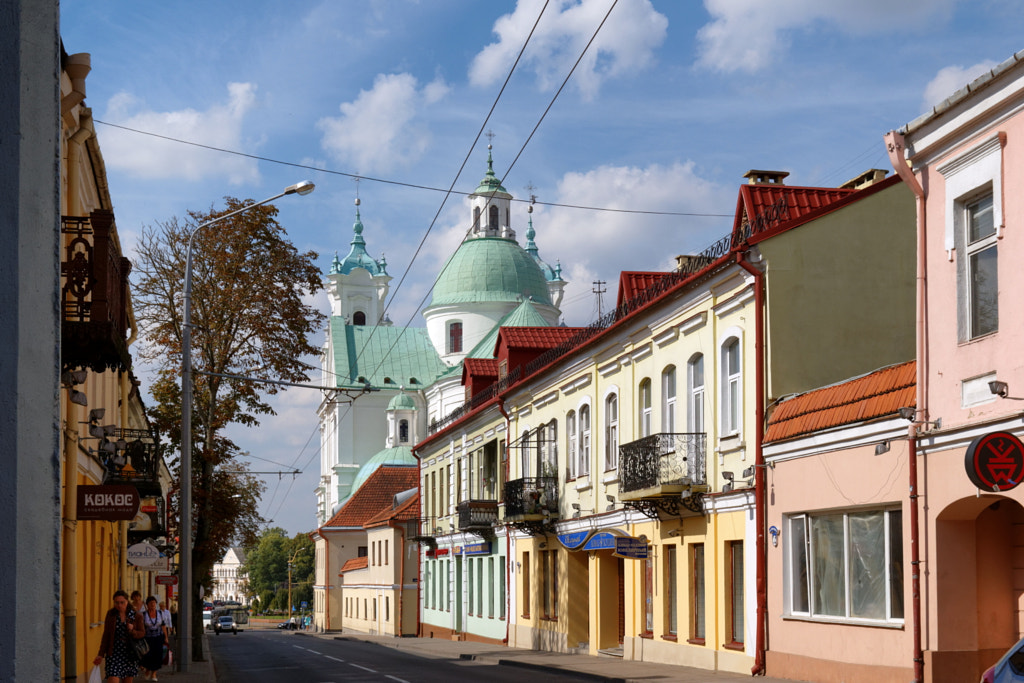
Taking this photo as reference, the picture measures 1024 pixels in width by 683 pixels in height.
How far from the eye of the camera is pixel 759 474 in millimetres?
19750

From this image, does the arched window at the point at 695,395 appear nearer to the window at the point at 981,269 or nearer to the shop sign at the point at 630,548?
the shop sign at the point at 630,548

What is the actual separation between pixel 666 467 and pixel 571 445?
854 cm

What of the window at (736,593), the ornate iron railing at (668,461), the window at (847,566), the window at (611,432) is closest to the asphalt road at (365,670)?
the window at (736,593)

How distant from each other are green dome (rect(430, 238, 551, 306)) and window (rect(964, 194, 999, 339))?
2860 inches

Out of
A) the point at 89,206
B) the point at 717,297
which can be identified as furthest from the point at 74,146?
the point at 717,297

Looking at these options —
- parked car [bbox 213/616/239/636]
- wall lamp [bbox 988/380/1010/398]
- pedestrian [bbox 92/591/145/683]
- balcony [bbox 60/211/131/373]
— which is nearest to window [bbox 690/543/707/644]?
wall lamp [bbox 988/380/1010/398]

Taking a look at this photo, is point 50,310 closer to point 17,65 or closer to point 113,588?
point 17,65

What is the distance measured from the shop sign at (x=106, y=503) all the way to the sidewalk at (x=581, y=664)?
8592 mm

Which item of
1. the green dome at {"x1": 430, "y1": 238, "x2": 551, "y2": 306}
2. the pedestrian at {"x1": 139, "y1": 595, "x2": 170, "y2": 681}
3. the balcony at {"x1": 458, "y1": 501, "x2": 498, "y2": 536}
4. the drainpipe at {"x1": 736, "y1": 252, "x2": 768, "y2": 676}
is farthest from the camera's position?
the green dome at {"x1": 430, "y1": 238, "x2": 551, "y2": 306}

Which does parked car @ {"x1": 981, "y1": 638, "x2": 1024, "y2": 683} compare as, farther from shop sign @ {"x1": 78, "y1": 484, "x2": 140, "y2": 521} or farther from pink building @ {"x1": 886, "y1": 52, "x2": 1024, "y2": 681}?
shop sign @ {"x1": 78, "y1": 484, "x2": 140, "y2": 521}

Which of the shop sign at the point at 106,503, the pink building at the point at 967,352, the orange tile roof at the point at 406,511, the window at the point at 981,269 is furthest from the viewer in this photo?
the orange tile roof at the point at 406,511

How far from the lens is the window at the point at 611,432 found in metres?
27.7

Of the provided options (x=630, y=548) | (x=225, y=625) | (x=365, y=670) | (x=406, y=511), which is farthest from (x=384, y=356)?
(x=630, y=548)

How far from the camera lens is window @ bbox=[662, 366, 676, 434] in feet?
78.8
